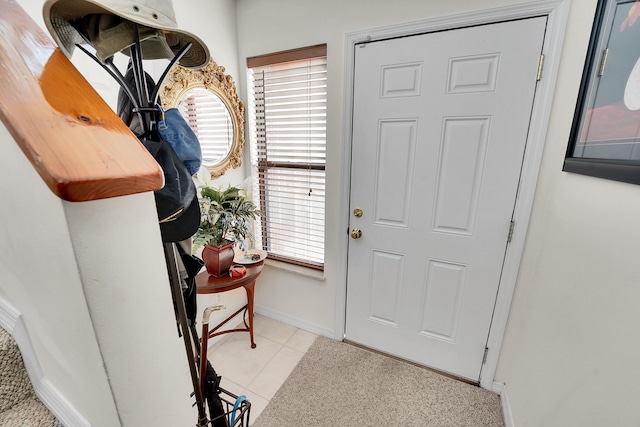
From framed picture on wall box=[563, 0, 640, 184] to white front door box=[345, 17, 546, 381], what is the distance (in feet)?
0.91

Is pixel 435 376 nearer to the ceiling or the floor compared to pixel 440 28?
nearer to the floor

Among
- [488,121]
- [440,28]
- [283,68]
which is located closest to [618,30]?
[488,121]

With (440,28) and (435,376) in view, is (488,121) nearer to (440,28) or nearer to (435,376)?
(440,28)

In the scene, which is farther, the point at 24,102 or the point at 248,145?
the point at 248,145

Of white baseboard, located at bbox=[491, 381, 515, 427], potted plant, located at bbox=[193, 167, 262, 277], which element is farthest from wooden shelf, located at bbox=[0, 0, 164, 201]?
white baseboard, located at bbox=[491, 381, 515, 427]

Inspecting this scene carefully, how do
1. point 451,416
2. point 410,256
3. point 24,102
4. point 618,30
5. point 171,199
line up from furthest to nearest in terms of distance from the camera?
point 410,256 → point 451,416 → point 618,30 → point 171,199 → point 24,102

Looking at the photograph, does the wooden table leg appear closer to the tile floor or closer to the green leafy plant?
the tile floor

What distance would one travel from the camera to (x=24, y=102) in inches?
12.9

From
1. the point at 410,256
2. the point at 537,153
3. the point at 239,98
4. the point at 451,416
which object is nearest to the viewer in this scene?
the point at 537,153

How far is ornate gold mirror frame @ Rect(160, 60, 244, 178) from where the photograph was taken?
1525mm

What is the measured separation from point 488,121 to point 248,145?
1.59 meters

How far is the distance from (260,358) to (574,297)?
1.79 m

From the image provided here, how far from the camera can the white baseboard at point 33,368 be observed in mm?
562

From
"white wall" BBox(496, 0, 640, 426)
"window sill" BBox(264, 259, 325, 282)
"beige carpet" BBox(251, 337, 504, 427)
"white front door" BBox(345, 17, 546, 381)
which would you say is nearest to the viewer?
"white wall" BBox(496, 0, 640, 426)
